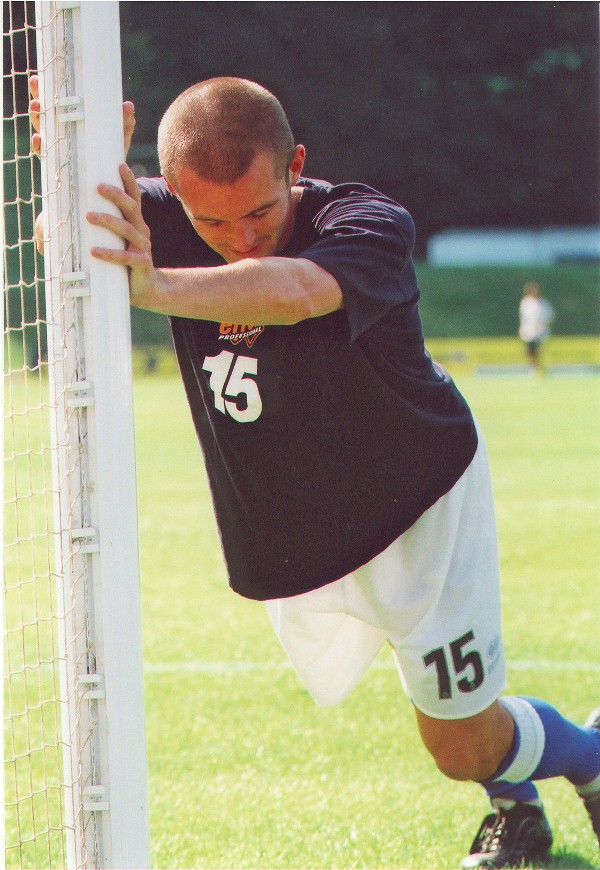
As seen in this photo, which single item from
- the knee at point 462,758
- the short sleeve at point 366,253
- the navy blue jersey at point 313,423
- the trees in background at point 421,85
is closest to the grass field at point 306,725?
the knee at point 462,758

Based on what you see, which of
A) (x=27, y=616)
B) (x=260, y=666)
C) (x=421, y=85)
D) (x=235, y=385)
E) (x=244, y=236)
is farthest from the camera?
(x=421, y=85)

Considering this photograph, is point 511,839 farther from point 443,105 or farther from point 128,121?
point 443,105

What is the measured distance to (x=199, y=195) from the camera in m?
2.43

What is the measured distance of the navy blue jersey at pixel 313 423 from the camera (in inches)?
106

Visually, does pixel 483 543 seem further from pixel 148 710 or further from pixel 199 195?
pixel 148 710

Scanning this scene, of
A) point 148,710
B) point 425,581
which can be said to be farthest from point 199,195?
point 148,710

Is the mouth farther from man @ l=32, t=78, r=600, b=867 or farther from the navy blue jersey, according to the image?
the navy blue jersey

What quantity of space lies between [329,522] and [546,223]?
3841 centimetres

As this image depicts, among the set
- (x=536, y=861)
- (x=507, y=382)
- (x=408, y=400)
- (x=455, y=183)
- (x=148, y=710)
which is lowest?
(x=536, y=861)

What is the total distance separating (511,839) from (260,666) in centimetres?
214

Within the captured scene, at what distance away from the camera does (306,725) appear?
4387 mm

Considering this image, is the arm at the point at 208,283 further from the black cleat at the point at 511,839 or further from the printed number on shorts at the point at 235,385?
the black cleat at the point at 511,839

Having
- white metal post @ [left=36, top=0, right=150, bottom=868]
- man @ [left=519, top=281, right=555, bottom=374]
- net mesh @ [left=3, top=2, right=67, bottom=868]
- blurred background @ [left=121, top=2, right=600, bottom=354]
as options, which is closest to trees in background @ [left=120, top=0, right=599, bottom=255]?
blurred background @ [left=121, top=2, right=600, bottom=354]

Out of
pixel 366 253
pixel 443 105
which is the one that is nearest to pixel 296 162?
pixel 366 253
